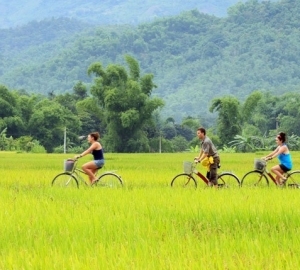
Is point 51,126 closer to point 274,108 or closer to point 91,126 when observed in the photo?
point 91,126

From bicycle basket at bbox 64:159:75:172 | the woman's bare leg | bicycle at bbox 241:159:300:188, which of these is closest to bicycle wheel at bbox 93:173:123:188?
bicycle basket at bbox 64:159:75:172

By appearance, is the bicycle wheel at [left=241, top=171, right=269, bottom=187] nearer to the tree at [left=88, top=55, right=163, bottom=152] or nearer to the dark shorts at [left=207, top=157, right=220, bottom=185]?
the dark shorts at [left=207, top=157, right=220, bottom=185]

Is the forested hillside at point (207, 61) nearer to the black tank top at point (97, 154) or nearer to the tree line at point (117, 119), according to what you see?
the tree line at point (117, 119)

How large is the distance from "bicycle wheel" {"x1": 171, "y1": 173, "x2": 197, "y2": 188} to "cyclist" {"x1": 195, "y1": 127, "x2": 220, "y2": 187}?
322 mm

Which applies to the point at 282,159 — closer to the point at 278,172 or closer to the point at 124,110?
the point at 278,172

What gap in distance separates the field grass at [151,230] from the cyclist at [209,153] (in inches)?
75.8

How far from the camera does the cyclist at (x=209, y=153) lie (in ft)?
43.0

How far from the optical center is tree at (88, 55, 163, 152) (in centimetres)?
5722

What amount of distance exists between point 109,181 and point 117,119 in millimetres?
44539

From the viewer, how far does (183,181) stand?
539 inches

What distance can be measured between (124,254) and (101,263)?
0.34 m

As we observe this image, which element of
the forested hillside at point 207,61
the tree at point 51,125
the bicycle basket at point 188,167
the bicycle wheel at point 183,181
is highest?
the forested hillside at point 207,61

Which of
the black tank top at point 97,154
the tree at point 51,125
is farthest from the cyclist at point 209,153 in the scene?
the tree at point 51,125

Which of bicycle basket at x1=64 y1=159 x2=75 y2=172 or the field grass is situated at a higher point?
bicycle basket at x1=64 y1=159 x2=75 y2=172
